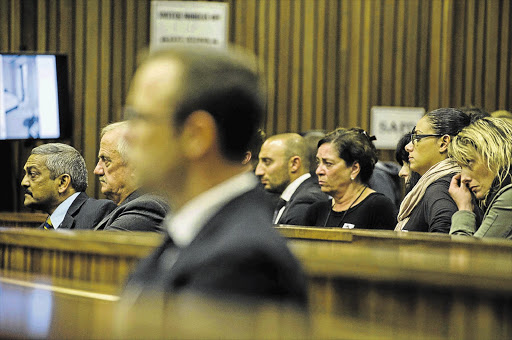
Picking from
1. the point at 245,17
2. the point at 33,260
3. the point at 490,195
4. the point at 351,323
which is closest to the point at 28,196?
the point at 33,260

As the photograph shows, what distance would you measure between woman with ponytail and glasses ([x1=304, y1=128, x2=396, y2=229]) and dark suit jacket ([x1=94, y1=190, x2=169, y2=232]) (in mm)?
1318

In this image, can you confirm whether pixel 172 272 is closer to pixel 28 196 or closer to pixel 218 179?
pixel 218 179

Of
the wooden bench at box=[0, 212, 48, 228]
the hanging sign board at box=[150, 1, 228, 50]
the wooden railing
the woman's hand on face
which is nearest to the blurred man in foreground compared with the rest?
the wooden railing

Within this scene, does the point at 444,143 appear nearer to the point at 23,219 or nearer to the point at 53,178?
the point at 53,178

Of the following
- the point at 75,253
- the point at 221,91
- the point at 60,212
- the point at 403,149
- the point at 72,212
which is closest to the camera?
the point at 221,91

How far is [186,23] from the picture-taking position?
21.0 feet

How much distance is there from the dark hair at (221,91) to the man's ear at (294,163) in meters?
4.25

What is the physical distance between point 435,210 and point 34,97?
10.2 ft

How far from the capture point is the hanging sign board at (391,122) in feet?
22.0

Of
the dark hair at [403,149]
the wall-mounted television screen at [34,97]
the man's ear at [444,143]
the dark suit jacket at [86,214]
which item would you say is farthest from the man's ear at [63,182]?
the man's ear at [444,143]

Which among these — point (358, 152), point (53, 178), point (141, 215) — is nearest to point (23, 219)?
point (53, 178)

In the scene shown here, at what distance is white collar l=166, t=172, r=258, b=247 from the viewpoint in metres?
1.15

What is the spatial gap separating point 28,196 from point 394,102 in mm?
3777

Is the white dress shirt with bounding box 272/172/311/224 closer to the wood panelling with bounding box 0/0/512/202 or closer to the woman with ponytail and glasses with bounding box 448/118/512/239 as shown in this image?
the wood panelling with bounding box 0/0/512/202
